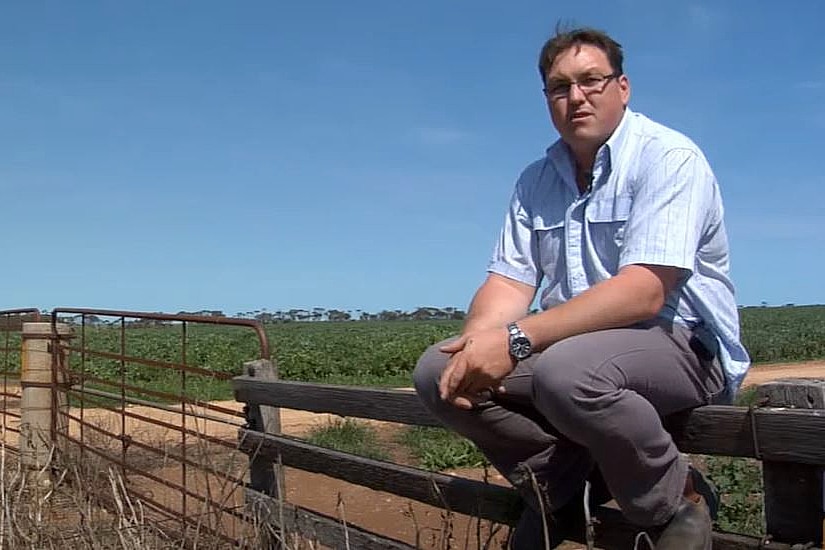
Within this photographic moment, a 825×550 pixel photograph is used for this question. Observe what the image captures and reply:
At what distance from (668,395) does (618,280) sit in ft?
0.96

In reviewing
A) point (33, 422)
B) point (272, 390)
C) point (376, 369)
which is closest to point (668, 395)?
point (272, 390)

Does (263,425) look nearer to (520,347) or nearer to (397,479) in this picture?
(397,479)

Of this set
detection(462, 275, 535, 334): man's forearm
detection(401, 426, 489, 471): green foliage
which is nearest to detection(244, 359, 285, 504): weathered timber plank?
detection(462, 275, 535, 334): man's forearm

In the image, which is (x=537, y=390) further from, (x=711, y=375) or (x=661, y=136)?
(x=661, y=136)

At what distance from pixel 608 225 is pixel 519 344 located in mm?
416

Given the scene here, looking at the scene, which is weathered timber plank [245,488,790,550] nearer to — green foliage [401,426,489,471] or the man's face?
the man's face

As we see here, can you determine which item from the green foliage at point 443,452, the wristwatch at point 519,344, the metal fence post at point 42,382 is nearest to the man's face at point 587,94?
the wristwatch at point 519,344

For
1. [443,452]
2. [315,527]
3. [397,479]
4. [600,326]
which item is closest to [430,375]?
[600,326]

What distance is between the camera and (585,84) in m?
2.60

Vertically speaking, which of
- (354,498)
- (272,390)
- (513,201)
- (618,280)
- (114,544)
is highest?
(513,201)

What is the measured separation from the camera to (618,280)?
2328 mm

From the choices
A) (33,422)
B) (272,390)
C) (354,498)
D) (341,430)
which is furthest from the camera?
(341,430)

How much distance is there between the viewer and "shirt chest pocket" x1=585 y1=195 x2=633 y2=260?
98.6 inches

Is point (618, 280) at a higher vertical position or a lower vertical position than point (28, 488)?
higher
